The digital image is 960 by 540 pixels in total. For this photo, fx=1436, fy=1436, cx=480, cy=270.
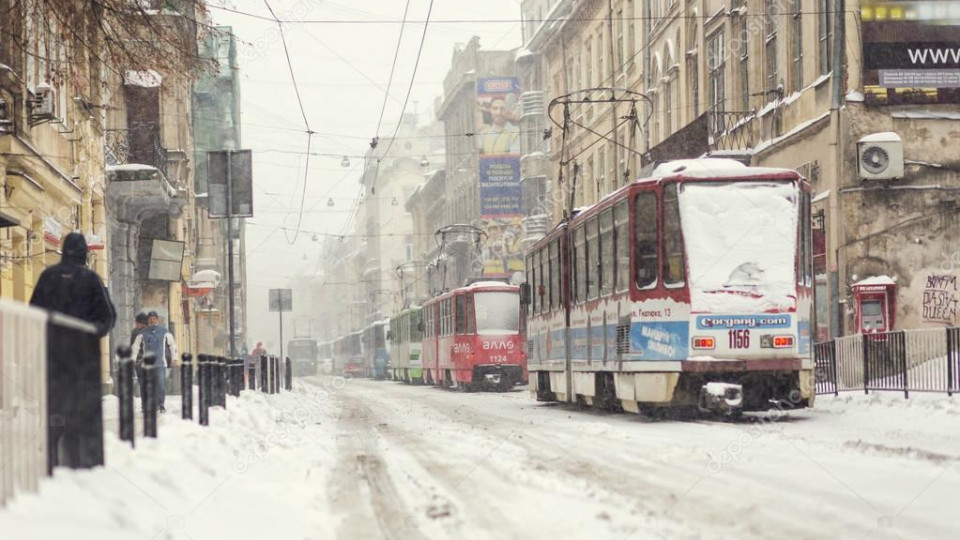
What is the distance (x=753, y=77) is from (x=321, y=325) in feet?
504

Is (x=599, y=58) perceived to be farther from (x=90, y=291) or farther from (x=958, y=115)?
(x=90, y=291)

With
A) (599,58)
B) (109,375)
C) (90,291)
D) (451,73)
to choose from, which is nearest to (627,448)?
(90,291)

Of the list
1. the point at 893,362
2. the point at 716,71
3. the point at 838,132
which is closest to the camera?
the point at 893,362

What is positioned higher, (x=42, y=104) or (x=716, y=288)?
(x=42, y=104)

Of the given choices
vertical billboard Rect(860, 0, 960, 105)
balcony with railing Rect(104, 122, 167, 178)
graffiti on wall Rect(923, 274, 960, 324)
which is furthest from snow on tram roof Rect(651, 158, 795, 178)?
balcony with railing Rect(104, 122, 167, 178)

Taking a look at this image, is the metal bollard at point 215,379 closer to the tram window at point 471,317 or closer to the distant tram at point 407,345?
the tram window at point 471,317

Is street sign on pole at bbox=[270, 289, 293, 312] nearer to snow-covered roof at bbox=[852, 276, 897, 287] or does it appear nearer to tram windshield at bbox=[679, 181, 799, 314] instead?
snow-covered roof at bbox=[852, 276, 897, 287]

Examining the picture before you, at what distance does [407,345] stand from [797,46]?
Answer: 26518 millimetres

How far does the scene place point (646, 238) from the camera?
685 inches

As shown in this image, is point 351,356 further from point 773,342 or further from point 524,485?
point 524,485

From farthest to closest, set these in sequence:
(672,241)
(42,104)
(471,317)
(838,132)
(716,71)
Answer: (471,317)
(716,71)
(838,132)
(42,104)
(672,241)

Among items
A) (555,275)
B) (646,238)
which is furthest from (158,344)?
(646,238)

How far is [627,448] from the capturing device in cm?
1248

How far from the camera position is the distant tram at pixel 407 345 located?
5056 cm
